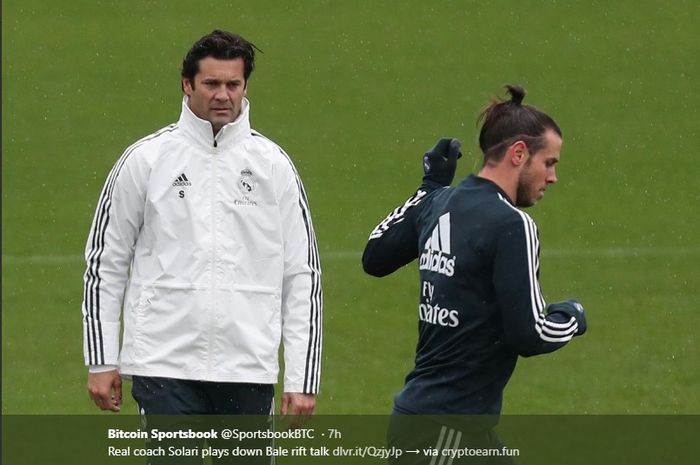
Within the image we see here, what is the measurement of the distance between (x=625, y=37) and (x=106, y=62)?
→ 764 centimetres

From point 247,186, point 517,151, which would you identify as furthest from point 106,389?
point 517,151

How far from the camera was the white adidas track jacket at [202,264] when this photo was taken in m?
6.36

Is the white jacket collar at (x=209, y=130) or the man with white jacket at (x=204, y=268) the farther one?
the white jacket collar at (x=209, y=130)

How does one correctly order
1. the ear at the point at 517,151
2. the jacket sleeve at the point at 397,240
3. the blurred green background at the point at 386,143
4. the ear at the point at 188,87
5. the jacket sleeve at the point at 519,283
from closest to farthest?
the jacket sleeve at the point at 519,283 < the ear at the point at 517,151 < the jacket sleeve at the point at 397,240 < the ear at the point at 188,87 < the blurred green background at the point at 386,143

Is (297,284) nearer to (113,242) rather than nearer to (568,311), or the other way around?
(113,242)

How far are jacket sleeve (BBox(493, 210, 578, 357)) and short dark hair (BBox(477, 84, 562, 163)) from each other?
34 centimetres

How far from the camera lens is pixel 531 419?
11.5 m

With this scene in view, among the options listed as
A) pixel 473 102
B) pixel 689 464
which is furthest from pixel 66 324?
pixel 473 102

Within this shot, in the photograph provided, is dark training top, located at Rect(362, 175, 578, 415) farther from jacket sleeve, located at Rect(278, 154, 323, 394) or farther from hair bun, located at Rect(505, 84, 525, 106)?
jacket sleeve, located at Rect(278, 154, 323, 394)

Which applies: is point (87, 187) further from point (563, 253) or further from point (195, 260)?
point (195, 260)

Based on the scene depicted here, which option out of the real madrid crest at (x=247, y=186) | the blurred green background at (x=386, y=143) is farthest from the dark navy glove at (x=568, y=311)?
the blurred green background at (x=386, y=143)

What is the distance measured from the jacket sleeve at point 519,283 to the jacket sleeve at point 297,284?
3.57ft

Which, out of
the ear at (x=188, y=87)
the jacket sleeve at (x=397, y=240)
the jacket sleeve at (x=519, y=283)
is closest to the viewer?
the jacket sleeve at (x=519, y=283)

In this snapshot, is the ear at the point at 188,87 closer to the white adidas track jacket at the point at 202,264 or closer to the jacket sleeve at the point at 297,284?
the white adidas track jacket at the point at 202,264
